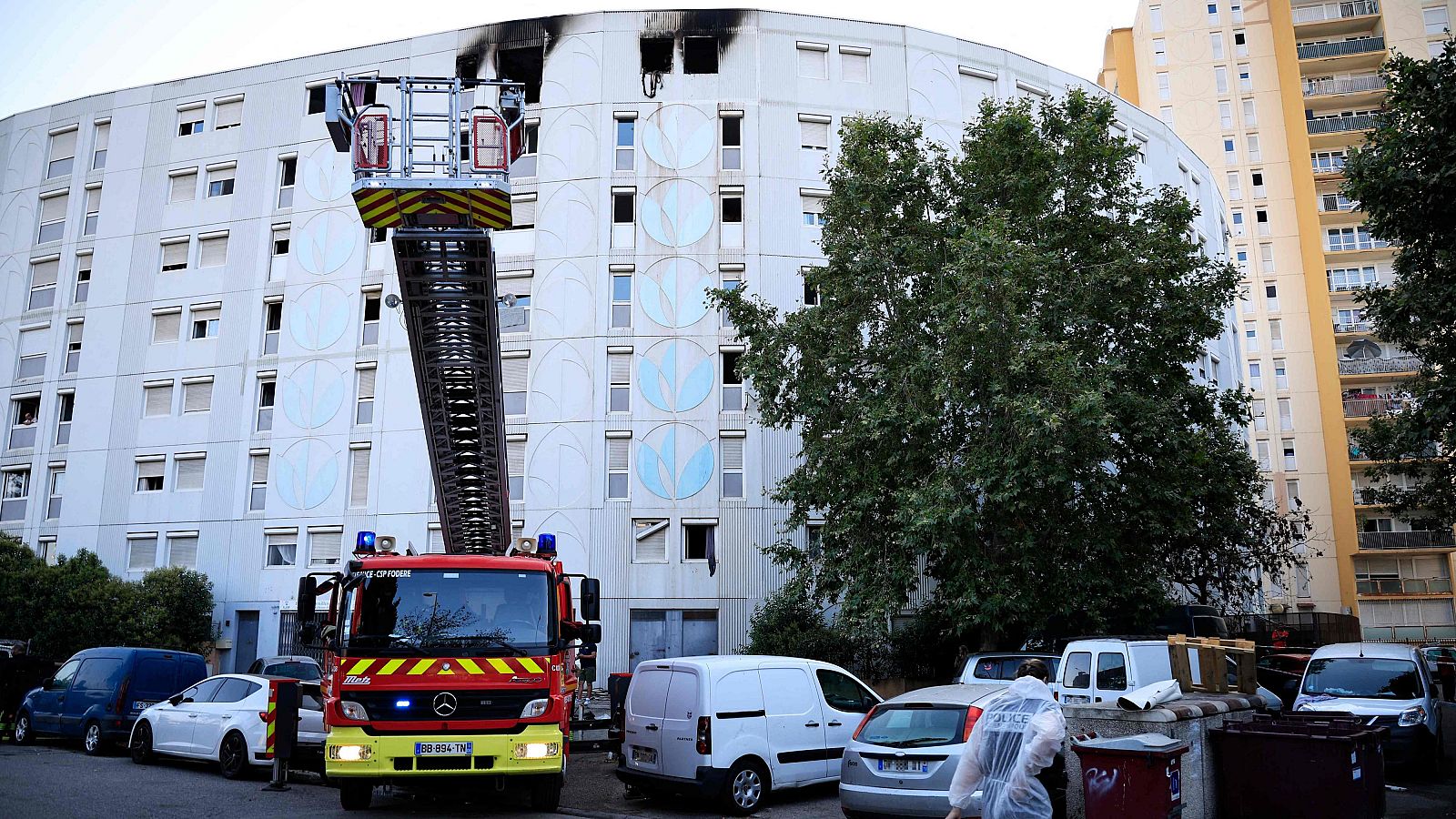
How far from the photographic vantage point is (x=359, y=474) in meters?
28.8

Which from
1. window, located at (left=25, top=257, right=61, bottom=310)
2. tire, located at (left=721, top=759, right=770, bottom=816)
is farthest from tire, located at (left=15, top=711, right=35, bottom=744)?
window, located at (left=25, top=257, right=61, bottom=310)

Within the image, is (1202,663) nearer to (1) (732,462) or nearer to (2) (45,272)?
(1) (732,462)

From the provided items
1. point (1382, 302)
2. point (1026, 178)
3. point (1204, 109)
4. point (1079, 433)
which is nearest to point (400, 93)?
point (1079, 433)

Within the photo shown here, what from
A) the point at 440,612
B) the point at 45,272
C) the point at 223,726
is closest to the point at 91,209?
the point at 45,272

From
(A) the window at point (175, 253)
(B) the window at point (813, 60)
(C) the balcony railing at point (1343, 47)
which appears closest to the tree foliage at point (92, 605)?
(A) the window at point (175, 253)

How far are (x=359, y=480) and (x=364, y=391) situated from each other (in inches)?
103

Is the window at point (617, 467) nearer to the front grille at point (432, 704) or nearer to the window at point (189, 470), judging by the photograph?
the window at point (189, 470)

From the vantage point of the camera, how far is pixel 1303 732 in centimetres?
888

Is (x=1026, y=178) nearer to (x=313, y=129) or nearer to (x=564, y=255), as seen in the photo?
(x=564, y=255)

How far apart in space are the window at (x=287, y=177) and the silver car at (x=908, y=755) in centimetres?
2806

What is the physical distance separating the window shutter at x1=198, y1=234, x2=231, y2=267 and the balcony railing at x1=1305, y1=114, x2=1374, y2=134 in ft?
159

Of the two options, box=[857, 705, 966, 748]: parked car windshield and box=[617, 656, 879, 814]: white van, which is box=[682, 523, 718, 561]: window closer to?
box=[617, 656, 879, 814]: white van

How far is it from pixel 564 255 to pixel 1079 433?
1684 centimetres

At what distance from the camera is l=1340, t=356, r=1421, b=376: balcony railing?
46.4 meters
